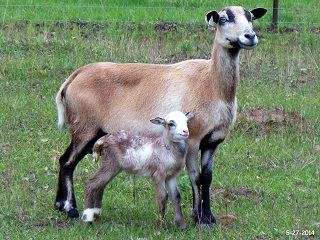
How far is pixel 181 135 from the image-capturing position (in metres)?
6.87

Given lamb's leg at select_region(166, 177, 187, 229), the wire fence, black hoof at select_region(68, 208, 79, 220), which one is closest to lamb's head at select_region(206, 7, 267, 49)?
lamb's leg at select_region(166, 177, 187, 229)

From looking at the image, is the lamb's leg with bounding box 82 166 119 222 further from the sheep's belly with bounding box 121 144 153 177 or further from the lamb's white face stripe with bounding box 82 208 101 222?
the sheep's belly with bounding box 121 144 153 177

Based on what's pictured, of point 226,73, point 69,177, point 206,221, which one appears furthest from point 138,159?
point 226,73

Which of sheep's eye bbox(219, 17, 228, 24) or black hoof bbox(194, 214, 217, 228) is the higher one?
sheep's eye bbox(219, 17, 228, 24)

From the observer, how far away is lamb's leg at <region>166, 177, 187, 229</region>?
7094 mm

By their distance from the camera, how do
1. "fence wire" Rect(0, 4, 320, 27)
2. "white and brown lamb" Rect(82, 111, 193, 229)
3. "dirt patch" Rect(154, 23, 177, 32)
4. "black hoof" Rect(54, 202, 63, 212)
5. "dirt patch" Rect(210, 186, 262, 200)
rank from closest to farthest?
"white and brown lamb" Rect(82, 111, 193, 229)
"black hoof" Rect(54, 202, 63, 212)
"dirt patch" Rect(210, 186, 262, 200)
"dirt patch" Rect(154, 23, 177, 32)
"fence wire" Rect(0, 4, 320, 27)

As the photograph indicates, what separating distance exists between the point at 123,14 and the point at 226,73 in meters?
7.78

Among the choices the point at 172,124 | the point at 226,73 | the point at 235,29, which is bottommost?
the point at 172,124

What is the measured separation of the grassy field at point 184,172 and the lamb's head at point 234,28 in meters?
1.60

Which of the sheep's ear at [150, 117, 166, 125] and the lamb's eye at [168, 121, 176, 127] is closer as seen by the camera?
the lamb's eye at [168, 121, 176, 127]

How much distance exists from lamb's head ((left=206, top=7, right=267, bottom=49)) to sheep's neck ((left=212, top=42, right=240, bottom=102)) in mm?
86

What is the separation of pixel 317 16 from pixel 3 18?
5832 mm

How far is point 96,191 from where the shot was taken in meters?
7.23

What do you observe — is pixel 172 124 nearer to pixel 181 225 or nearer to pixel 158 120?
pixel 158 120
